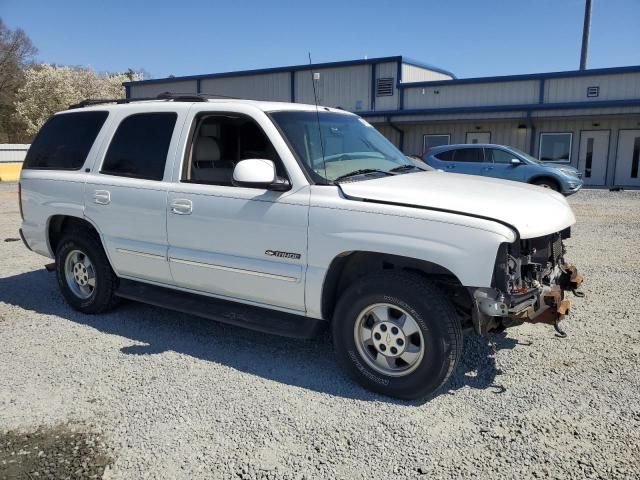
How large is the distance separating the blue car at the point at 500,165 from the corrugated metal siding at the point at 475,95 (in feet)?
24.6

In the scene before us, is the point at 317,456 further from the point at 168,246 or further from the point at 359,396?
the point at 168,246

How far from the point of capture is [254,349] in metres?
4.65

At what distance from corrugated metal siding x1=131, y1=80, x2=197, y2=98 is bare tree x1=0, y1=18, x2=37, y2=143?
18.6 m

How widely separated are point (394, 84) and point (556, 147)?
26.3ft

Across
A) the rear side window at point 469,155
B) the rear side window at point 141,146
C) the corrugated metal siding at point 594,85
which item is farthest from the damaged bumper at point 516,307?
the corrugated metal siding at point 594,85

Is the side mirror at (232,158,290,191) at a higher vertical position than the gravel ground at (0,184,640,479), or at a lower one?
higher

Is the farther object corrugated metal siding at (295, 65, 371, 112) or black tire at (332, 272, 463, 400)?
corrugated metal siding at (295, 65, 371, 112)

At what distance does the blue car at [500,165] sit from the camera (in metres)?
15.8

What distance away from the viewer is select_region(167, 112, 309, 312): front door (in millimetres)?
3969

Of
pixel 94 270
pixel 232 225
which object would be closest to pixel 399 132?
pixel 94 270

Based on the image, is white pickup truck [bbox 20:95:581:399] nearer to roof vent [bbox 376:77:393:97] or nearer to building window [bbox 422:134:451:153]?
building window [bbox 422:134:451:153]

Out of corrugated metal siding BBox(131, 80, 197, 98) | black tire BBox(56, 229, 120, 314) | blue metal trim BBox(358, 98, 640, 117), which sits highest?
corrugated metal siding BBox(131, 80, 197, 98)

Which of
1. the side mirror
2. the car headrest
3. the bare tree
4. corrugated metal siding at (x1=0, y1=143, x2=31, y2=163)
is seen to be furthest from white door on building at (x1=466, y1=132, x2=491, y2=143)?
the bare tree

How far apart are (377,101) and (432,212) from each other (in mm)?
24684
